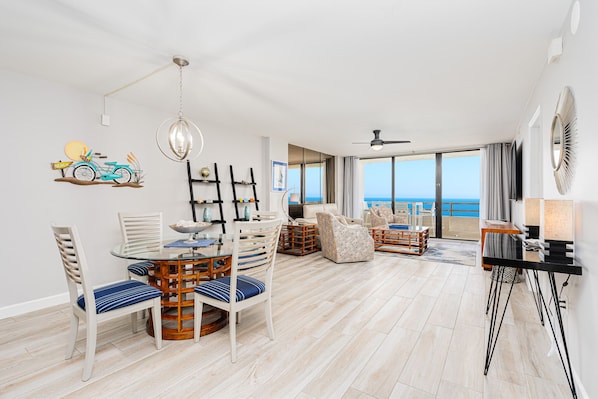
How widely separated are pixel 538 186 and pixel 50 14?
4.82m

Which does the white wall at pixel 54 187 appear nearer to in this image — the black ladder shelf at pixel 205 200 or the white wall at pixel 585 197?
the black ladder shelf at pixel 205 200

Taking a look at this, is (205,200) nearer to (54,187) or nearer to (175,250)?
(54,187)

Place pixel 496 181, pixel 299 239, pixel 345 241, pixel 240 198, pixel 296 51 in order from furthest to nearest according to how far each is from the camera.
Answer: pixel 496 181, pixel 299 239, pixel 240 198, pixel 345 241, pixel 296 51

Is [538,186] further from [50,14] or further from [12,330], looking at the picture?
[12,330]

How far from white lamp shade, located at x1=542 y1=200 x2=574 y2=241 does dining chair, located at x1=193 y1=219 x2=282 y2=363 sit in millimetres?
1758

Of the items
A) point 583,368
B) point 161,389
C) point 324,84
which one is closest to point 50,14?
A: point 324,84

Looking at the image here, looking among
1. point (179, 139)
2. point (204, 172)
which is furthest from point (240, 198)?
point (179, 139)

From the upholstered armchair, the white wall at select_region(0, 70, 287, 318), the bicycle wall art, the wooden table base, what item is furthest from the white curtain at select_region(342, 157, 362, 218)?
the wooden table base

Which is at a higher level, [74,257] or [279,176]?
[279,176]

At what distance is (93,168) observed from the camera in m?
3.38

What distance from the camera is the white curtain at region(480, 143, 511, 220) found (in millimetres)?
6586

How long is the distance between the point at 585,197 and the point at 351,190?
727 cm

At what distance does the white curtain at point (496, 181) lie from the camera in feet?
21.6

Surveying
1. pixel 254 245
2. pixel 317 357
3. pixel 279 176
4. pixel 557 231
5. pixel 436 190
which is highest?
pixel 279 176
